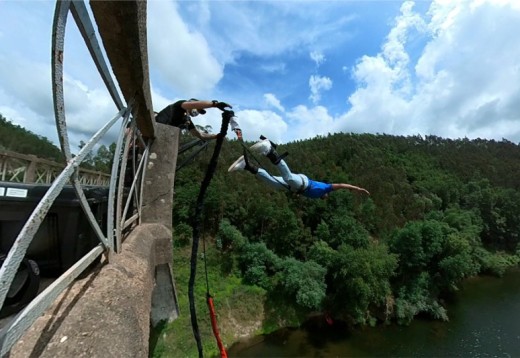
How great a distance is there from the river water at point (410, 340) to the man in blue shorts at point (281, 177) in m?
16.7

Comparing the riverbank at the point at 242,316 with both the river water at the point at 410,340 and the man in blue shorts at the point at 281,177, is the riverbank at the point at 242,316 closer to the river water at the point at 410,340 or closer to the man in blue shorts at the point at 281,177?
the river water at the point at 410,340

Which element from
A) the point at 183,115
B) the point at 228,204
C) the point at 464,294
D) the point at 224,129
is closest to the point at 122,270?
the point at 224,129

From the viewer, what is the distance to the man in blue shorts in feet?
14.7

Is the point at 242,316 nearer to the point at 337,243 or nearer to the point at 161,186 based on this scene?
the point at 337,243

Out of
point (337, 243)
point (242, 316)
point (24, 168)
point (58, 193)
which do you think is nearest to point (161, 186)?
point (58, 193)

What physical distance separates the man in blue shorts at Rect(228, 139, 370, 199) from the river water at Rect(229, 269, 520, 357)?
16.7m

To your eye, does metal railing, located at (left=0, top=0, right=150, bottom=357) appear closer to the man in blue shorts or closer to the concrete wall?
the concrete wall

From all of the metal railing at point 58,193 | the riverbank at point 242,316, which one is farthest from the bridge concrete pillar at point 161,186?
the riverbank at point 242,316

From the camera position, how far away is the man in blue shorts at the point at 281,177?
177 inches

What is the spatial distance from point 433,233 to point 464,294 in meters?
8.38

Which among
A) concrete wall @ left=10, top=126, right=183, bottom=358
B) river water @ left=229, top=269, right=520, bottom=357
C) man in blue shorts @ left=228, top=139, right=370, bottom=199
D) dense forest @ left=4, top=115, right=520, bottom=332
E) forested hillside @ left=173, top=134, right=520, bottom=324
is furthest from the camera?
forested hillside @ left=173, top=134, right=520, bottom=324

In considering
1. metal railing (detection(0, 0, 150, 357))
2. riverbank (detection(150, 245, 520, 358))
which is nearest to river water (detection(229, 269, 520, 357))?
riverbank (detection(150, 245, 520, 358))

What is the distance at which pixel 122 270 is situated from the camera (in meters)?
2.45

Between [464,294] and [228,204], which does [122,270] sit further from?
[464,294]
